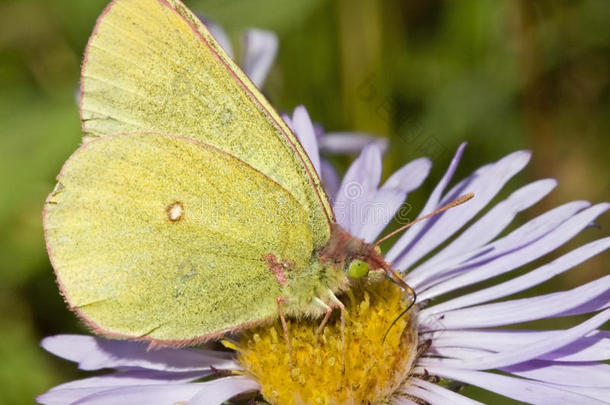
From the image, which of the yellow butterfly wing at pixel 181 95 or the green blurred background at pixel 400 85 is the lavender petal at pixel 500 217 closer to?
the yellow butterfly wing at pixel 181 95

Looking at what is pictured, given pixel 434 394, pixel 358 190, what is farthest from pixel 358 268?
pixel 358 190

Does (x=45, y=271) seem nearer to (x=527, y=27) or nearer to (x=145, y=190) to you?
(x=145, y=190)

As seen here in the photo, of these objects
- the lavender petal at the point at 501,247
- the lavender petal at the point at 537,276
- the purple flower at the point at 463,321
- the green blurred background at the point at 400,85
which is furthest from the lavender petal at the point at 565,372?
the green blurred background at the point at 400,85

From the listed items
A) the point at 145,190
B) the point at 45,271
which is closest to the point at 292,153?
the point at 145,190

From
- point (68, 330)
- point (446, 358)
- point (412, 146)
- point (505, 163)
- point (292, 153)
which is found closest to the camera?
point (292, 153)

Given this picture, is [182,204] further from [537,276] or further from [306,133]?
[537,276]

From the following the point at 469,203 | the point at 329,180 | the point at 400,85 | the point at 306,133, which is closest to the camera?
the point at 469,203
